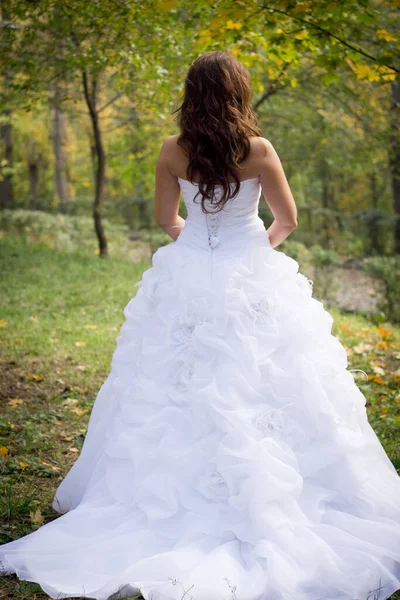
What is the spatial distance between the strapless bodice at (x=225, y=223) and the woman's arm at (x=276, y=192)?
66 millimetres

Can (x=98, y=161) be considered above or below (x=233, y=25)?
below

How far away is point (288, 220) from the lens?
3.51 m

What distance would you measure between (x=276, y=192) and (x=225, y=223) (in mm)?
311

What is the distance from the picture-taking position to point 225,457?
2.87 metres

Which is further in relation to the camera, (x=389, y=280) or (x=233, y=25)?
(x=389, y=280)

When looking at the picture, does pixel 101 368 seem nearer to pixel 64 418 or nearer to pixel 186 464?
pixel 64 418

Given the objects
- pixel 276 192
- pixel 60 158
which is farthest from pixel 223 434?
pixel 60 158

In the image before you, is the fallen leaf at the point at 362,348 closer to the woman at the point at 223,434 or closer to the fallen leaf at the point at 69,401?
the fallen leaf at the point at 69,401

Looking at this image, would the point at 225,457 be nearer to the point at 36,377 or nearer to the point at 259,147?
the point at 259,147

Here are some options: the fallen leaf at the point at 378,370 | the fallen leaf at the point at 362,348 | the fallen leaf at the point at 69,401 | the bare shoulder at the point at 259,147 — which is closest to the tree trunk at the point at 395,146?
the fallen leaf at the point at 362,348

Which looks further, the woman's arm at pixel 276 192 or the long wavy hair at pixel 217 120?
the woman's arm at pixel 276 192

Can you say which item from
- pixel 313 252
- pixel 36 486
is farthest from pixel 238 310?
pixel 313 252

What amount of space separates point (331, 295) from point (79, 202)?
12.2 metres

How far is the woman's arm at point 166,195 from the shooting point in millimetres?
3381
